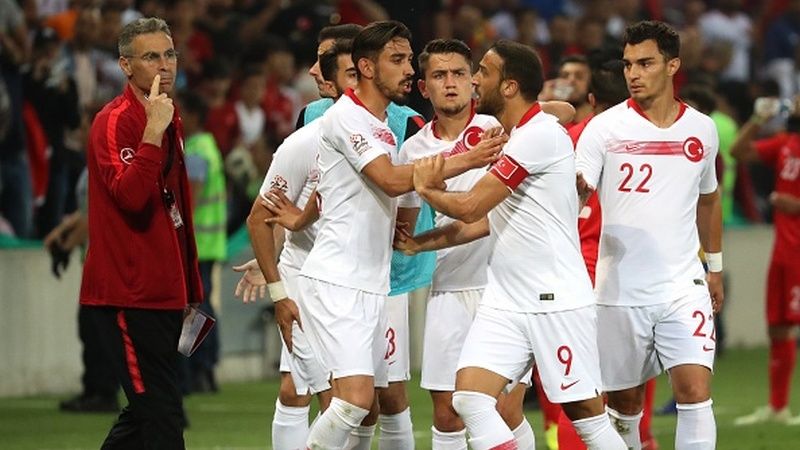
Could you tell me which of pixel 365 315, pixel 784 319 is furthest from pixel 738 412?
pixel 365 315

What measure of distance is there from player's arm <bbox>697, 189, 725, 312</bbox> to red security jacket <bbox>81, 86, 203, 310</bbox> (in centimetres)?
282

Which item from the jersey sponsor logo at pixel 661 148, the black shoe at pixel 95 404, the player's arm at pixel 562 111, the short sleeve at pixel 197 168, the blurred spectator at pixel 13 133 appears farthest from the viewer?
the blurred spectator at pixel 13 133

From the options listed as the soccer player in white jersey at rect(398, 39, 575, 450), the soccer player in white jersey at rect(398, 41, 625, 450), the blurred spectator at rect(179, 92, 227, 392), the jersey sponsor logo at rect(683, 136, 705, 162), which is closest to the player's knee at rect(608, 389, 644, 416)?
the soccer player in white jersey at rect(398, 39, 575, 450)

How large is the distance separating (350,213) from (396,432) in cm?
135

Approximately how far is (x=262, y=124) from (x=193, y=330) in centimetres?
916

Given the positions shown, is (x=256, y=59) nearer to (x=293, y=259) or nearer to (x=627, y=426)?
(x=293, y=259)

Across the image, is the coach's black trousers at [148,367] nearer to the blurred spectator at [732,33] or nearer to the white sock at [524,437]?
the white sock at [524,437]

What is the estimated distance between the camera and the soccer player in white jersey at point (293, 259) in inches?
358

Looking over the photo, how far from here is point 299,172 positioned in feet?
31.0

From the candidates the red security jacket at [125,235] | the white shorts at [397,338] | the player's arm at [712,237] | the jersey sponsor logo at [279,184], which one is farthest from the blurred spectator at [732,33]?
the red security jacket at [125,235]

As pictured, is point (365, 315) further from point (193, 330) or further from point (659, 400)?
point (659, 400)

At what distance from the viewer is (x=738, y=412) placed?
47.1 ft

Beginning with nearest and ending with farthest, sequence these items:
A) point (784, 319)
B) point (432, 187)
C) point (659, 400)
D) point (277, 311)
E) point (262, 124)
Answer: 1. point (432, 187)
2. point (277, 311)
3. point (784, 319)
4. point (659, 400)
5. point (262, 124)

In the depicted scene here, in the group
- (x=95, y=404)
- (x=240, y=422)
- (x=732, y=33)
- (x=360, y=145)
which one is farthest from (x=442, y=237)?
(x=732, y=33)
